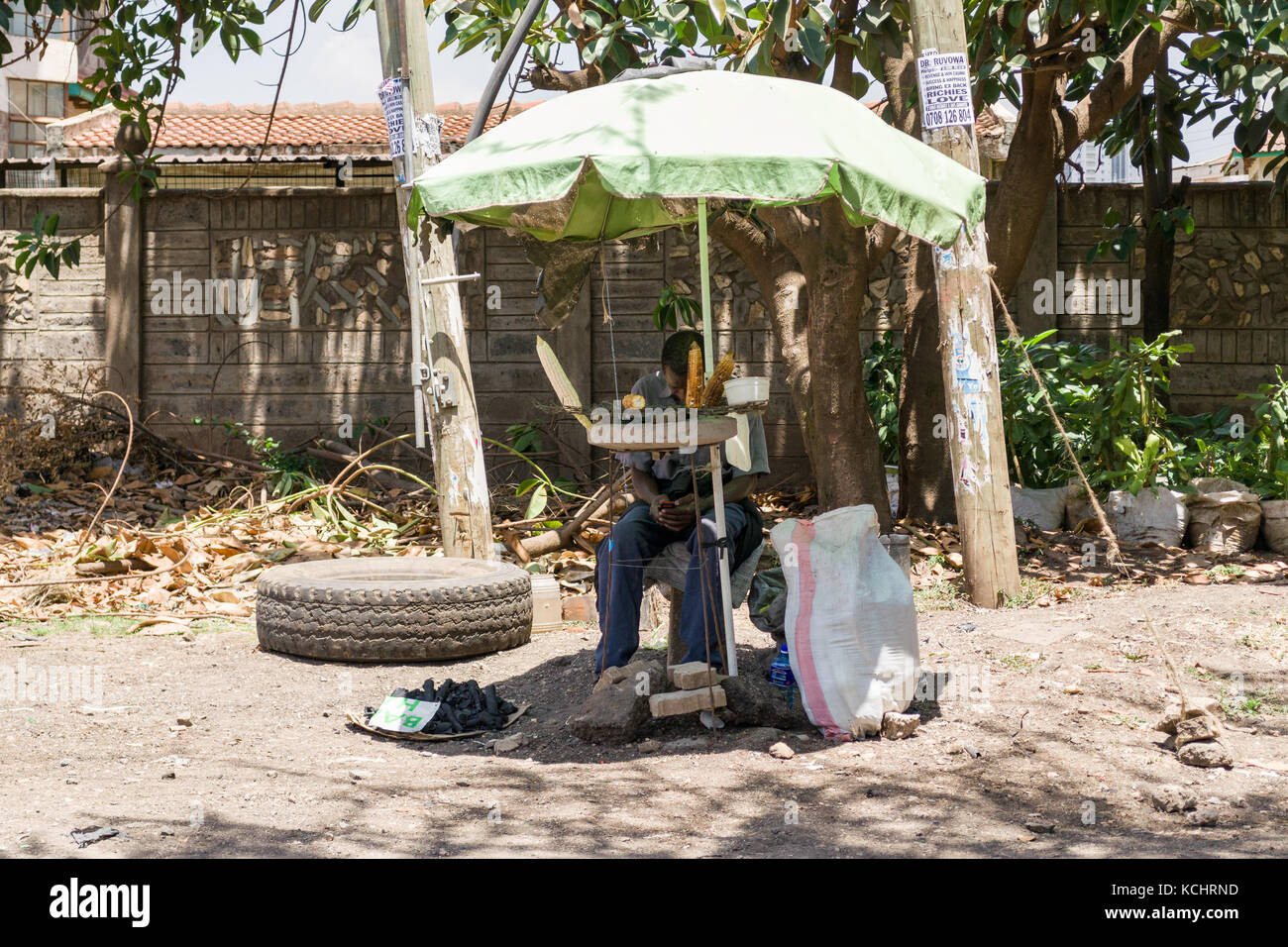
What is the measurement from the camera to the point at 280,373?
9922mm

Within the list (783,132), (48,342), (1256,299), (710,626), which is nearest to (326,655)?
(710,626)

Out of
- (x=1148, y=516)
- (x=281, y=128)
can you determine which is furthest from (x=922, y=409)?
(x=281, y=128)

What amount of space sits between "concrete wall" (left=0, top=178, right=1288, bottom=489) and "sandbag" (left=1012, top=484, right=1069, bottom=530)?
5.84 ft

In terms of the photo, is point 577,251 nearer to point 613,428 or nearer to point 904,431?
point 613,428

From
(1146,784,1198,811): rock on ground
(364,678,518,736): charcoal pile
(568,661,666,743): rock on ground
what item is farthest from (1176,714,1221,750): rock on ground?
(364,678,518,736): charcoal pile

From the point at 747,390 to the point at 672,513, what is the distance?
698 mm

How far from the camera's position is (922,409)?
8258 mm

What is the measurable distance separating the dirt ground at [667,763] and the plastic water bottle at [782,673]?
324 millimetres

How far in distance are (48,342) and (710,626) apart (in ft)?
24.4

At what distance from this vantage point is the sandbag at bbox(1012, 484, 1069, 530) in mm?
8203

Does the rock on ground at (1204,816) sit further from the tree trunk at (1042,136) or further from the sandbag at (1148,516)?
the tree trunk at (1042,136)

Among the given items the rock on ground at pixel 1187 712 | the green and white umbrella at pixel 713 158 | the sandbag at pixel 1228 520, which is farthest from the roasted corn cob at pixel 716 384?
the sandbag at pixel 1228 520

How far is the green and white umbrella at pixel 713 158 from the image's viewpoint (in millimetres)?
4035

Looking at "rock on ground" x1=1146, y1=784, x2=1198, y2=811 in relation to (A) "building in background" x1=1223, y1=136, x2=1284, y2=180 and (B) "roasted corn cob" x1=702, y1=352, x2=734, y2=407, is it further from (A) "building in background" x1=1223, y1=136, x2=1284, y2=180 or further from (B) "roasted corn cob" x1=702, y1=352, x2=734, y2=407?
(A) "building in background" x1=1223, y1=136, x2=1284, y2=180
